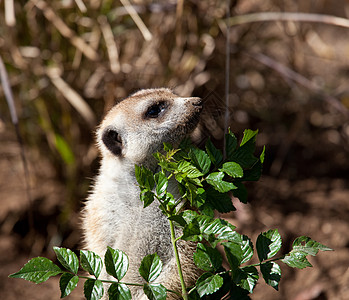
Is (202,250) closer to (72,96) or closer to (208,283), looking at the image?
(208,283)

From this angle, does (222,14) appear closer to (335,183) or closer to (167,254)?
(335,183)

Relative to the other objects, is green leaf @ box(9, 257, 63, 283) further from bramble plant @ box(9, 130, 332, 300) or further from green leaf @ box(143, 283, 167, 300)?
green leaf @ box(143, 283, 167, 300)

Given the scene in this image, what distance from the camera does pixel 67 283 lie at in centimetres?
116

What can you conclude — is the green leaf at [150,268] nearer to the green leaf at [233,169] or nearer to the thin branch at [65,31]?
the green leaf at [233,169]

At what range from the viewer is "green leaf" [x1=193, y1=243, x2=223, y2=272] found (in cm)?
119

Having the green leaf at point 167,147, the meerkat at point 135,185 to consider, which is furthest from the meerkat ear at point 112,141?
the green leaf at point 167,147

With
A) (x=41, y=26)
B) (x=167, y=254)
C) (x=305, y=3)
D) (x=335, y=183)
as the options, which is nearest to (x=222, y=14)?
(x=305, y=3)

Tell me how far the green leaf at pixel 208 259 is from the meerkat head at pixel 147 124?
0.67 meters

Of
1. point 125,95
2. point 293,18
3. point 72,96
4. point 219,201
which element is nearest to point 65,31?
point 72,96

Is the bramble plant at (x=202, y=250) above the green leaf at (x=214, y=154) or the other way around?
the other way around

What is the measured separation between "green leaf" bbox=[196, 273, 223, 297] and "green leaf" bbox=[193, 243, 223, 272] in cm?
2

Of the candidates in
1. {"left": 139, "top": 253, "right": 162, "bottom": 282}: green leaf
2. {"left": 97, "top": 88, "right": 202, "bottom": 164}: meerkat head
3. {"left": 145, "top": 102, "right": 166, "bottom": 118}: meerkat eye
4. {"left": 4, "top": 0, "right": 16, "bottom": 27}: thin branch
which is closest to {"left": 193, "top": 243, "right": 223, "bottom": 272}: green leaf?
{"left": 139, "top": 253, "right": 162, "bottom": 282}: green leaf

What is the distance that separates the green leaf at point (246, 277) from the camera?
117 cm

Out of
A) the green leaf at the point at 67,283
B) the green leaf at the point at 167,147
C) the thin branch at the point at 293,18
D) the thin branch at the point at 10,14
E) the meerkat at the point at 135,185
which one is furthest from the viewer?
the thin branch at the point at 10,14
